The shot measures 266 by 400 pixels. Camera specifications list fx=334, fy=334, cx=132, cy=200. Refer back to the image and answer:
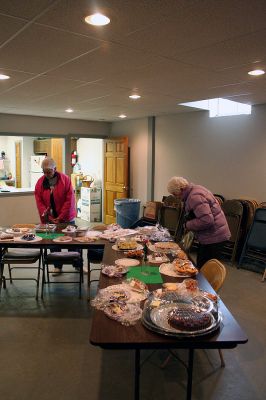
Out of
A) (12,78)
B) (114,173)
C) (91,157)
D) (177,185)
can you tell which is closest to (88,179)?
(91,157)

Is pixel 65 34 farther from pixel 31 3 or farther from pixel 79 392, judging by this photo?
pixel 79 392

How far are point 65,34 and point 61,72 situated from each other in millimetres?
1042

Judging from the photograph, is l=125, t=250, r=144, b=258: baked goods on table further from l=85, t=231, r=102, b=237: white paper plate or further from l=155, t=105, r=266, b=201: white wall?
l=155, t=105, r=266, b=201: white wall

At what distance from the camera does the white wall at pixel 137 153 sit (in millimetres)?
7219

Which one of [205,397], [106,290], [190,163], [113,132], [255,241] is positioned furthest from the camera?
[113,132]

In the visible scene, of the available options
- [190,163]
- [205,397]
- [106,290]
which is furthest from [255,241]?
[106,290]

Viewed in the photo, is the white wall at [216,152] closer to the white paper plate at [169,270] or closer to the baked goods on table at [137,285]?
the white paper plate at [169,270]

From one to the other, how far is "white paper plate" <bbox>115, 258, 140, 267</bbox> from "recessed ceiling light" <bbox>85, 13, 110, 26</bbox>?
175cm

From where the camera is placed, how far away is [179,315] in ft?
5.75

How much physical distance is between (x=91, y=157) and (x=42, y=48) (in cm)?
674

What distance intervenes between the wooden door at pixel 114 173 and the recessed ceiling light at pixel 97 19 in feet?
17.2

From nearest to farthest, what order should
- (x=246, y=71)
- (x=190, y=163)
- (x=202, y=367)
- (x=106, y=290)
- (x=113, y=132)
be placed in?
(x=106, y=290) < (x=202, y=367) < (x=246, y=71) < (x=190, y=163) < (x=113, y=132)

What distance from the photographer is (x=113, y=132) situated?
8117mm

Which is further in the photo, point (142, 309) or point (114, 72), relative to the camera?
point (114, 72)
